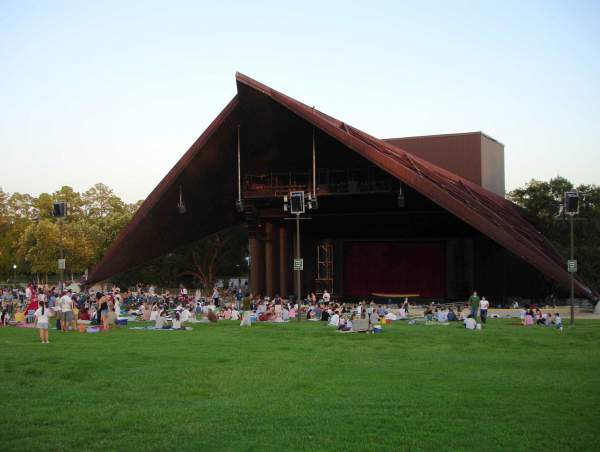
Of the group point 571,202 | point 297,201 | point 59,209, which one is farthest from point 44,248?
point 571,202

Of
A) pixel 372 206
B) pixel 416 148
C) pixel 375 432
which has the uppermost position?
pixel 416 148

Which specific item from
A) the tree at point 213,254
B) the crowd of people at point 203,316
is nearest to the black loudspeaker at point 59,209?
the crowd of people at point 203,316

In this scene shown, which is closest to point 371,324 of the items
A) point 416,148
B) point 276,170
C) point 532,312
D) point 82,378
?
point 532,312

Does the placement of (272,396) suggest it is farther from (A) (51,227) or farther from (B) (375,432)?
(A) (51,227)

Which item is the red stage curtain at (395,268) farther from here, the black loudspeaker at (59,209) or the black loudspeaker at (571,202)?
the black loudspeaker at (571,202)

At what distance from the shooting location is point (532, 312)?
23.3m

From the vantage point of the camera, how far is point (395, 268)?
43875mm

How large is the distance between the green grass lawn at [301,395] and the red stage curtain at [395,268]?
25.8 meters

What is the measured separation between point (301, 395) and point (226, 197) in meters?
33.3

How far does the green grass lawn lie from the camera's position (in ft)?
25.7

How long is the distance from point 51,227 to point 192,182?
109 feet

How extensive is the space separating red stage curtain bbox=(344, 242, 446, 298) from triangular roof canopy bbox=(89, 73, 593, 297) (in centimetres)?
658

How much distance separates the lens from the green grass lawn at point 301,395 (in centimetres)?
783

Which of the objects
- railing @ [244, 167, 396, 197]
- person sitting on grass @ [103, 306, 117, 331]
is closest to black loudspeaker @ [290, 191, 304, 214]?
person sitting on grass @ [103, 306, 117, 331]
